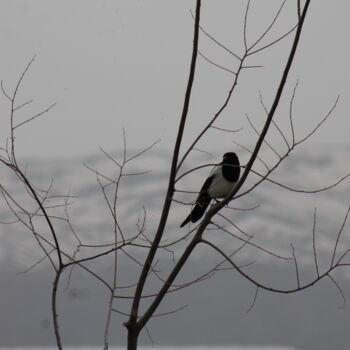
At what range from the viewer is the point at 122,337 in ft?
12.1

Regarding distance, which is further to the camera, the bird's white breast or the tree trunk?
the bird's white breast

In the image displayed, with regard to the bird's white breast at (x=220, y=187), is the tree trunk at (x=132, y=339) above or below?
below

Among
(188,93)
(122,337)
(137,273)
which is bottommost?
(188,93)

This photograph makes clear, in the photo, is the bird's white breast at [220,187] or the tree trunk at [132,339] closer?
the tree trunk at [132,339]

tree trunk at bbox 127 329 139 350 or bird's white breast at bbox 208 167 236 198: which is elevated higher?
bird's white breast at bbox 208 167 236 198

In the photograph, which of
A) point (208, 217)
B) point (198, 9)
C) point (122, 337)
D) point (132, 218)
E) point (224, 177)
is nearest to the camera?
point (198, 9)

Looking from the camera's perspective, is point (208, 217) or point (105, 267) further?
point (105, 267)

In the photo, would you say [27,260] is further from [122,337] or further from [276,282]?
[276,282]

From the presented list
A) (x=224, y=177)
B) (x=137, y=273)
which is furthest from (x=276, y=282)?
(x=224, y=177)

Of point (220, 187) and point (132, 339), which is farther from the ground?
point (220, 187)

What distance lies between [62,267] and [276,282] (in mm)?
2376

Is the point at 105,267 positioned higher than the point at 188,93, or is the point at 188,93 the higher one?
the point at 105,267

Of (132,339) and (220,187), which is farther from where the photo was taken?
(220,187)

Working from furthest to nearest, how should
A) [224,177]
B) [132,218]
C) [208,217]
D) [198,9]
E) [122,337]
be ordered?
[122,337]
[132,218]
[224,177]
[208,217]
[198,9]
